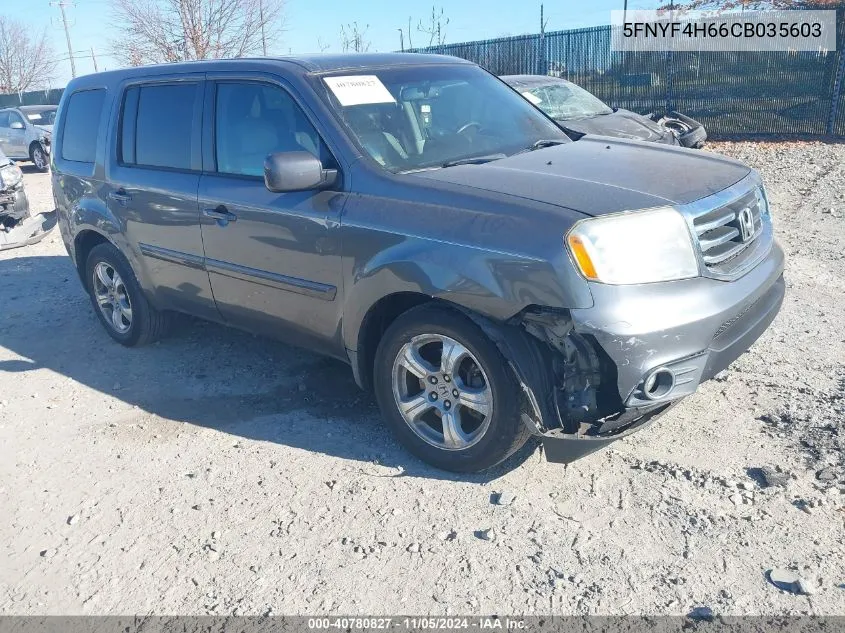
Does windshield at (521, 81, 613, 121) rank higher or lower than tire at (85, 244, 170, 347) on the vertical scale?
higher

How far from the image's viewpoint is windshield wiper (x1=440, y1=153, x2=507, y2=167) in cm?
391

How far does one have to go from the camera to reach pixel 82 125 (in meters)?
5.77

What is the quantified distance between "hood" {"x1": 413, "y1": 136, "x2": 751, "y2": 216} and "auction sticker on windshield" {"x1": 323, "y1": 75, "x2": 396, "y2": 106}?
64 cm

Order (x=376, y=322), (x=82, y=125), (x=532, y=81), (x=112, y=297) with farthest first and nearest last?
(x=532, y=81) < (x=112, y=297) < (x=82, y=125) < (x=376, y=322)

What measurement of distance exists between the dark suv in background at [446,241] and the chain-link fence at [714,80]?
11.2 meters

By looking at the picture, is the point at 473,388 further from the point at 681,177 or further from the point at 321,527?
the point at 681,177

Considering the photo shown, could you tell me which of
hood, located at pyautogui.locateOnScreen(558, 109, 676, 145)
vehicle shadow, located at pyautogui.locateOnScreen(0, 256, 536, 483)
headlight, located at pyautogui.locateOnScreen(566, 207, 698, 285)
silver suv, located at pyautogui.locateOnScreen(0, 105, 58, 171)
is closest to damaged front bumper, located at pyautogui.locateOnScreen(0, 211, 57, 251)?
vehicle shadow, located at pyautogui.locateOnScreen(0, 256, 536, 483)

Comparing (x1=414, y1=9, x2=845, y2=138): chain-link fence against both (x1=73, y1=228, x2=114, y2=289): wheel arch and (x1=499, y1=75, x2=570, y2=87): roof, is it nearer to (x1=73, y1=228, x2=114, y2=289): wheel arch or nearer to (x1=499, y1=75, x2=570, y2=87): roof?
(x1=499, y1=75, x2=570, y2=87): roof

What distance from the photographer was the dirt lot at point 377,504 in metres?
2.92

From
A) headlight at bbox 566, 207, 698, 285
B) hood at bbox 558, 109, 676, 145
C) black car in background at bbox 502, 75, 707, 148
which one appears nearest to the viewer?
headlight at bbox 566, 207, 698, 285

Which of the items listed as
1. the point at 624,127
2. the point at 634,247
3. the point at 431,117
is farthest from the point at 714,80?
the point at 634,247

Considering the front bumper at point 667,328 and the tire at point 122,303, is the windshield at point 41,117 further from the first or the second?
the front bumper at point 667,328

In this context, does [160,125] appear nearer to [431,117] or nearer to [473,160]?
[431,117]

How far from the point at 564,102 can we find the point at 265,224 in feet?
25.0
